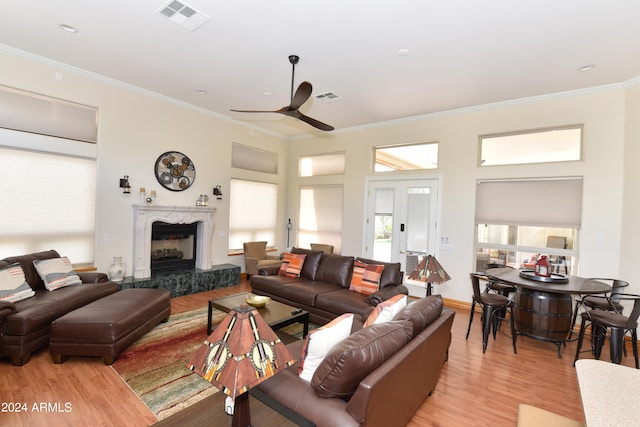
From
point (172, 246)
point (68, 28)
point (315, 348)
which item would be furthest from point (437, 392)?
point (68, 28)

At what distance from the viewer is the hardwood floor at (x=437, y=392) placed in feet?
7.58

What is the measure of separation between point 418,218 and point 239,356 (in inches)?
203

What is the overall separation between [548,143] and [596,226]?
55.9 inches

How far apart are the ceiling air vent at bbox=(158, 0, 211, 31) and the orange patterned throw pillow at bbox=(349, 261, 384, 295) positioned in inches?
142

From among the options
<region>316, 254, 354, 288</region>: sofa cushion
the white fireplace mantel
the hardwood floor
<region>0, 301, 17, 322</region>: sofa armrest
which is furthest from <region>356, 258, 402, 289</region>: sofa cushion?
<region>0, 301, 17, 322</region>: sofa armrest

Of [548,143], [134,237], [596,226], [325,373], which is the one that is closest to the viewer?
[325,373]

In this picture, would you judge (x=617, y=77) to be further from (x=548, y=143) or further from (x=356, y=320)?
(x=356, y=320)

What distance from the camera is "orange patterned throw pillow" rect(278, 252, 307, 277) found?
505cm

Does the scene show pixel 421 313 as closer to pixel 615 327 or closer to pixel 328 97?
pixel 615 327

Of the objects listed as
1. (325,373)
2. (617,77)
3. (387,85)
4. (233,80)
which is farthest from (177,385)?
(617,77)

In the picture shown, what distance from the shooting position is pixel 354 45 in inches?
137

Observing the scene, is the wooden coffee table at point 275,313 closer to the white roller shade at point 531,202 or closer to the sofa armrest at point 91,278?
the sofa armrest at point 91,278

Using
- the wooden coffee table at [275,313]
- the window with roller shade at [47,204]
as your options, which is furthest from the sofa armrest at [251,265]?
the window with roller shade at [47,204]

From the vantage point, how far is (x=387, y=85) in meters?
4.54
